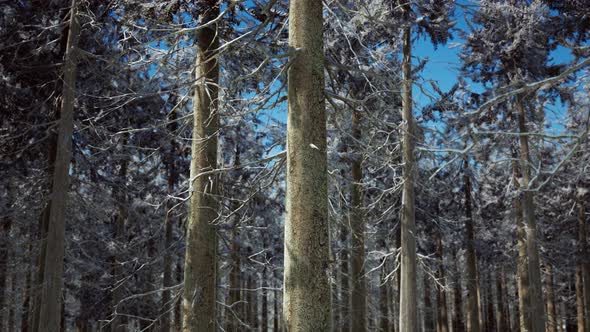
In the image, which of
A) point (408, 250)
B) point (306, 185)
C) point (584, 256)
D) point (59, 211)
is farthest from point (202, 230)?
point (584, 256)

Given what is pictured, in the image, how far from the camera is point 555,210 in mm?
25203

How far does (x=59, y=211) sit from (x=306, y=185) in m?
8.50

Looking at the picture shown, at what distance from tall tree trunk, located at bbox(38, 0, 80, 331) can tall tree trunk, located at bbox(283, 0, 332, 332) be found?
7.79m

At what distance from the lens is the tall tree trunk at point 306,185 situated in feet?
13.5

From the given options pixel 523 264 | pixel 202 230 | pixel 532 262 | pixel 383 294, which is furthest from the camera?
pixel 383 294

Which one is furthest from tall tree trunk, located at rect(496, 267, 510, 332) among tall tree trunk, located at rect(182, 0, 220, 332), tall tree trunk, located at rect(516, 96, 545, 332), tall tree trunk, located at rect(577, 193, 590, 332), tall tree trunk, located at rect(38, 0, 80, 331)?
tall tree trunk, located at rect(182, 0, 220, 332)

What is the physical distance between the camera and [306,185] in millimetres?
4320

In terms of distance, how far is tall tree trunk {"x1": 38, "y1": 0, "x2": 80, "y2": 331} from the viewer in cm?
1027

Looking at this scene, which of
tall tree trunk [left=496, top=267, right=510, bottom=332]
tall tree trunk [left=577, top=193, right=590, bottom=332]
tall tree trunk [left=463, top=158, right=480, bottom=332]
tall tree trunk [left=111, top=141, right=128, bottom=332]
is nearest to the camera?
tall tree trunk [left=111, top=141, right=128, bottom=332]

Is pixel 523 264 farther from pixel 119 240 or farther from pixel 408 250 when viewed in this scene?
pixel 119 240

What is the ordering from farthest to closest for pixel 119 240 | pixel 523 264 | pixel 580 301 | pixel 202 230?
pixel 580 301, pixel 523 264, pixel 119 240, pixel 202 230

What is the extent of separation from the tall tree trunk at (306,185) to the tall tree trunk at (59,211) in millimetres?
7792

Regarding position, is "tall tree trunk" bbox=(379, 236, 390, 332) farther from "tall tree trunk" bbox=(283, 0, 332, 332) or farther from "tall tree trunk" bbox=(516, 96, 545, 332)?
"tall tree trunk" bbox=(283, 0, 332, 332)

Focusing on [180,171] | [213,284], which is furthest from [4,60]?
[213,284]
